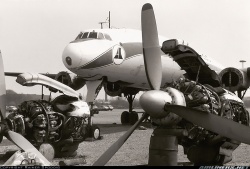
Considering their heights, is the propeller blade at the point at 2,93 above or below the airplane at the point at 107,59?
below

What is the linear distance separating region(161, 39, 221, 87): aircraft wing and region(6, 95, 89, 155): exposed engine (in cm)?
378

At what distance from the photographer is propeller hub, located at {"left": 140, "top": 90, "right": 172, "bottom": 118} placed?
8.22 meters

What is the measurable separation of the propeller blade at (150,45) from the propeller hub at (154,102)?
79 cm

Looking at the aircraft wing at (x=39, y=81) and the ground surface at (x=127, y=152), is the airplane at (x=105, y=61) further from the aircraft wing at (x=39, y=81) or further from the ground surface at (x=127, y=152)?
the aircraft wing at (x=39, y=81)

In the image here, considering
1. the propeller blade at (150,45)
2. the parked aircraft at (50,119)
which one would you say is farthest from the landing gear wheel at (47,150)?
the propeller blade at (150,45)

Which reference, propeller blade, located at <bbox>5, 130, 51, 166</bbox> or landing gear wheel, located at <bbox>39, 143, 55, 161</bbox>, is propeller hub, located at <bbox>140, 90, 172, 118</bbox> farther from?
landing gear wheel, located at <bbox>39, 143, 55, 161</bbox>

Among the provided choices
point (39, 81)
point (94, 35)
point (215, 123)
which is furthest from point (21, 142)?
point (94, 35)

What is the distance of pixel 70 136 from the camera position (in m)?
13.1

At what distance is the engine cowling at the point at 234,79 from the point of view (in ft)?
50.3

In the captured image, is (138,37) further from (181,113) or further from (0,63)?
(181,113)

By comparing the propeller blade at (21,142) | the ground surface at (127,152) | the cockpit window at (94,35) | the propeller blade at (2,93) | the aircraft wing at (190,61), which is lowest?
the ground surface at (127,152)

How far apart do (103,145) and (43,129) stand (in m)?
4.37

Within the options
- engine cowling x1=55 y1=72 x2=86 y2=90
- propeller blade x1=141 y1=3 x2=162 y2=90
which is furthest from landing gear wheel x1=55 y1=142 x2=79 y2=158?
engine cowling x1=55 y1=72 x2=86 y2=90

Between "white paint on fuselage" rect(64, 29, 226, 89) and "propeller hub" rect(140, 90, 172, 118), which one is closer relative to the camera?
"propeller hub" rect(140, 90, 172, 118)
